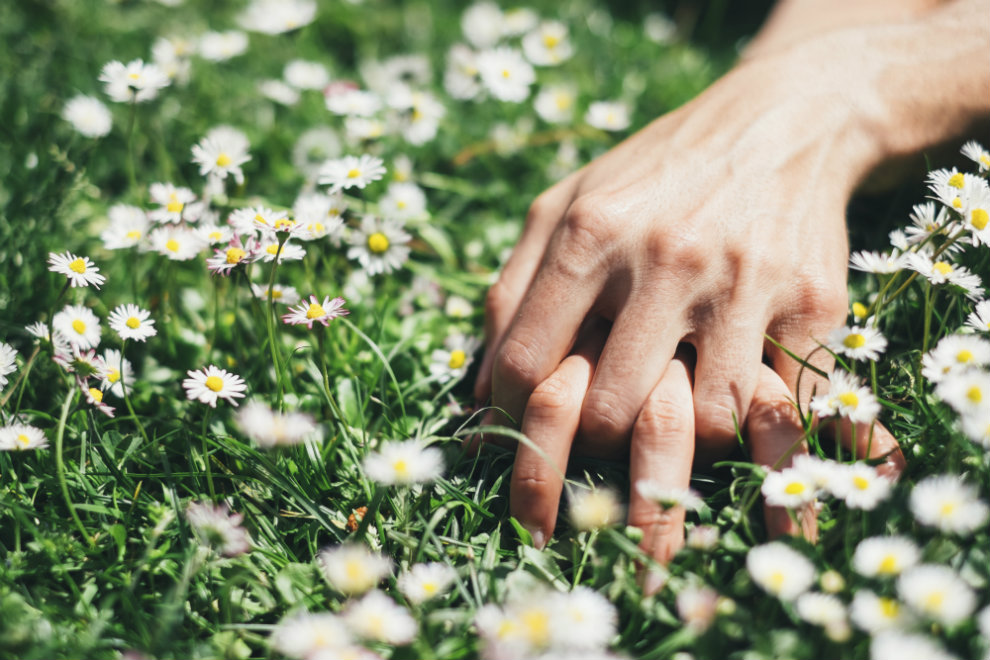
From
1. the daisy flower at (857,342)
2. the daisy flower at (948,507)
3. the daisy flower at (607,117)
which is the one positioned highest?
the daisy flower at (607,117)

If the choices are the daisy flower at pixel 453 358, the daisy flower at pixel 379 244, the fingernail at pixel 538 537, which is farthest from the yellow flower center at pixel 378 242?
the fingernail at pixel 538 537

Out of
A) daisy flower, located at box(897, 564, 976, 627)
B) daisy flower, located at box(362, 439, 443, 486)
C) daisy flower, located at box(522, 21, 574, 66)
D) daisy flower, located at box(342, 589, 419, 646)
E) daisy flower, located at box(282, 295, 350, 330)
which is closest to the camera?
daisy flower, located at box(897, 564, 976, 627)

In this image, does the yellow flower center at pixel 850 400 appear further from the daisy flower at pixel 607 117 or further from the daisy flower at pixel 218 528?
the daisy flower at pixel 607 117

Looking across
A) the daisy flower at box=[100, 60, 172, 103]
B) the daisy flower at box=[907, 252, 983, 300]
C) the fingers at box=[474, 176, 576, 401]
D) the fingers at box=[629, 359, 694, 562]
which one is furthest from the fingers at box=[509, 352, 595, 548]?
the daisy flower at box=[100, 60, 172, 103]

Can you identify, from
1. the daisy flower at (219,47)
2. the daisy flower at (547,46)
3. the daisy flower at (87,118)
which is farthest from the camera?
the daisy flower at (547,46)

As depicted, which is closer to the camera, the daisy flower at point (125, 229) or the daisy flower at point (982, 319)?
the daisy flower at point (982, 319)

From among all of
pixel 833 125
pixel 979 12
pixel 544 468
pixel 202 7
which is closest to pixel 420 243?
pixel 544 468

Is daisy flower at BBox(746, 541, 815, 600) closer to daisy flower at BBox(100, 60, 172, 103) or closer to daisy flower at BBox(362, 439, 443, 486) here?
daisy flower at BBox(362, 439, 443, 486)

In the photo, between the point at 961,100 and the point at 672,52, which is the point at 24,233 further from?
the point at 672,52
